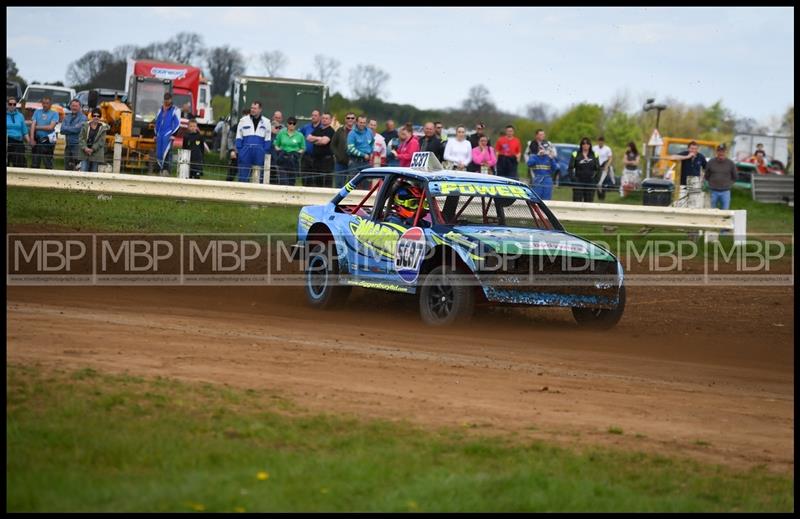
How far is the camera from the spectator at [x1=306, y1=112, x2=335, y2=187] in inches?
786

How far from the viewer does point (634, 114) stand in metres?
87.9

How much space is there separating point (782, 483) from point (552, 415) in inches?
62.4

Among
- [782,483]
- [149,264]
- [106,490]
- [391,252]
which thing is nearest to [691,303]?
[391,252]

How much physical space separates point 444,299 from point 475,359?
1902 millimetres

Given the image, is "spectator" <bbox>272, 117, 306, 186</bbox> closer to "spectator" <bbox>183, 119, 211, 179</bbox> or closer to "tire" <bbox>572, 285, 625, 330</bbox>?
"spectator" <bbox>183, 119, 211, 179</bbox>

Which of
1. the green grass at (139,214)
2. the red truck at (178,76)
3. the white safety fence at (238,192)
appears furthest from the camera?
the red truck at (178,76)

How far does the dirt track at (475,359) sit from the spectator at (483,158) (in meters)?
6.79

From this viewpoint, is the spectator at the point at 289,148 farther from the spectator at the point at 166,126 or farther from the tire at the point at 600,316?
the tire at the point at 600,316

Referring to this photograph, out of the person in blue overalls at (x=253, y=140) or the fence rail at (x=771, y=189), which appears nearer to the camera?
the person in blue overalls at (x=253, y=140)

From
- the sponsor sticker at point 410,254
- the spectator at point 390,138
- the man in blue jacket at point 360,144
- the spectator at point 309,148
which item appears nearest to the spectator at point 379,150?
the man in blue jacket at point 360,144

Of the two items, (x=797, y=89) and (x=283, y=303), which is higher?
(x=797, y=89)

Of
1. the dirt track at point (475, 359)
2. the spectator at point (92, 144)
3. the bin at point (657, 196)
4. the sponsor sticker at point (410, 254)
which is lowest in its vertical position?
the dirt track at point (475, 359)

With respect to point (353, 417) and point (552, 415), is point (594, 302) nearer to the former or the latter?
point (552, 415)

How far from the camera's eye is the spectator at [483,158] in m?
19.5
